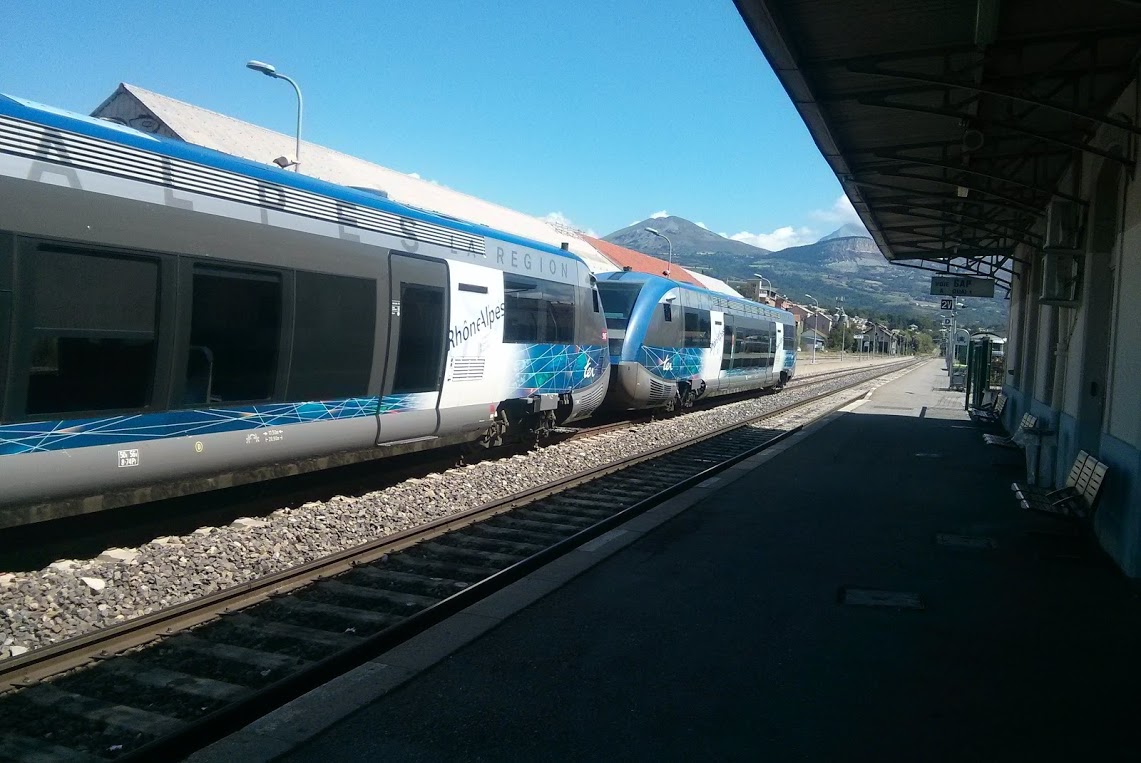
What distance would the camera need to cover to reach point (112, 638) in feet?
16.5

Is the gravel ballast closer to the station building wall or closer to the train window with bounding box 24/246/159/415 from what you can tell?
the train window with bounding box 24/246/159/415

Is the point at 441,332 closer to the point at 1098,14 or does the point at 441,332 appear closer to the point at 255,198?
the point at 255,198

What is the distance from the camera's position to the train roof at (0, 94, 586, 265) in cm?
605

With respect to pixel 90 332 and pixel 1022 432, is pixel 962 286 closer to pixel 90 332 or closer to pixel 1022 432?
pixel 1022 432

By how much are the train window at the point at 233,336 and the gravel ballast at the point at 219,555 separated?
49.0 inches

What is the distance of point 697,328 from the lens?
21.0 m

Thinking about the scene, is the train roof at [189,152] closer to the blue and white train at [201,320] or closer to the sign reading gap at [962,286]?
the blue and white train at [201,320]

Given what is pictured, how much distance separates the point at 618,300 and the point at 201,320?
38.1 feet

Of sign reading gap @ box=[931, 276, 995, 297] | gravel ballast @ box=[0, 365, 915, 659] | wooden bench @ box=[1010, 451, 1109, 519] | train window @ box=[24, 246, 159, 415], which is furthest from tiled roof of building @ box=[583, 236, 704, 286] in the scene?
train window @ box=[24, 246, 159, 415]

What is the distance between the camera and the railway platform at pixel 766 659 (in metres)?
3.90

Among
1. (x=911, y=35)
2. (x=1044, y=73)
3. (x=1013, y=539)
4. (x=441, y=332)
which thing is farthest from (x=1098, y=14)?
(x=441, y=332)

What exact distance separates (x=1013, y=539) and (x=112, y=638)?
25.4 feet

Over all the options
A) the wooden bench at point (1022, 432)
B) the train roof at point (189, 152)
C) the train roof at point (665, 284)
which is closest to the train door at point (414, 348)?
the train roof at point (189, 152)

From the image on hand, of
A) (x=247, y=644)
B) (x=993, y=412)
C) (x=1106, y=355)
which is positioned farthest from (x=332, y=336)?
(x=993, y=412)
